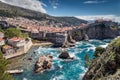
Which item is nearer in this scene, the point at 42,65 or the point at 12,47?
the point at 42,65

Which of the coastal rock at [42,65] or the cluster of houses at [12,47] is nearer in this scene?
the coastal rock at [42,65]

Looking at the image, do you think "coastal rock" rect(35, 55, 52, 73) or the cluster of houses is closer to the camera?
"coastal rock" rect(35, 55, 52, 73)

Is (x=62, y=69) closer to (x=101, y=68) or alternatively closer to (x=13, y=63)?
(x=13, y=63)

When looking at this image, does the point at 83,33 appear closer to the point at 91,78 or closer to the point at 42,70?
the point at 42,70

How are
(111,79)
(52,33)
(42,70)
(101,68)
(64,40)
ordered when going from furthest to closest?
(52,33), (64,40), (42,70), (101,68), (111,79)

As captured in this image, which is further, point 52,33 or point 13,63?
point 52,33

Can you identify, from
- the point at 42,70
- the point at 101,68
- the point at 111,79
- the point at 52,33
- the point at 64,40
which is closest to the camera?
the point at 111,79

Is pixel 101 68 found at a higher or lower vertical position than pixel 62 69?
higher

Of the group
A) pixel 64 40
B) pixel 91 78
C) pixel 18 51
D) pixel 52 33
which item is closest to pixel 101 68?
pixel 91 78

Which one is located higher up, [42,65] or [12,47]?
[12,47]
